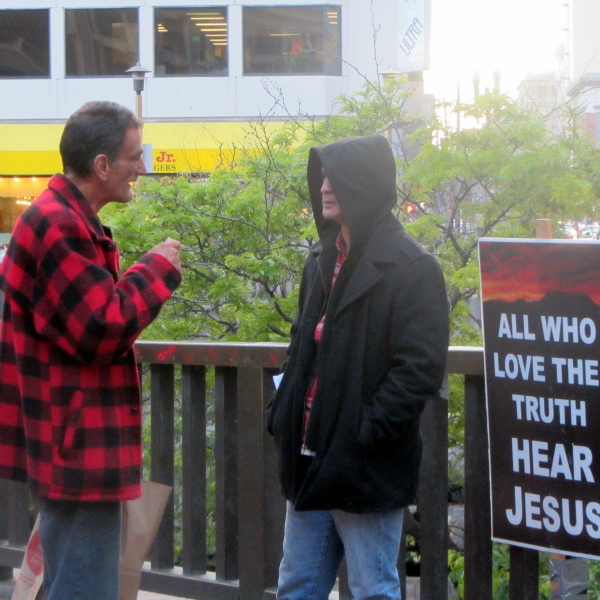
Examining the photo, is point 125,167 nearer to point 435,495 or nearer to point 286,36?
point 435,495

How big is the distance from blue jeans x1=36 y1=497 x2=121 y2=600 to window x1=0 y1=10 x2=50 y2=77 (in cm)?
2357

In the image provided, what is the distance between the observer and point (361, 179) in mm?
2732

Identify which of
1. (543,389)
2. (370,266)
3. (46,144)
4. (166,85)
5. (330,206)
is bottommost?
(543,389)

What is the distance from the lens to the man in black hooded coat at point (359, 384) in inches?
101

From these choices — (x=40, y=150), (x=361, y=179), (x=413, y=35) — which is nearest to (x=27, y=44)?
(x=40, y=150)

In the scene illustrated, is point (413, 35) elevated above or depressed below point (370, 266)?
above

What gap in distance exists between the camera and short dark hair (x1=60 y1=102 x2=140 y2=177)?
250 centimetres

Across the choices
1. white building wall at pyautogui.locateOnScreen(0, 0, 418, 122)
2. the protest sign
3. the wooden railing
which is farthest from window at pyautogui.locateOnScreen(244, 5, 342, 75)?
the protest sign

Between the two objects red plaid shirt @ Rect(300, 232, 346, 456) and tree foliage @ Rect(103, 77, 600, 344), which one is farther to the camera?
tree foliage @ Rect(103, 77, 600, 344)

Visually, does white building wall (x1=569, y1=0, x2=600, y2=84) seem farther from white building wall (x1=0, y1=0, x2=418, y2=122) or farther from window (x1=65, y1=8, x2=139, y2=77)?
window (x1=65, y1=8, x2=139, y2=77)

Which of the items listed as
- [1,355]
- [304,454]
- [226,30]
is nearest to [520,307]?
[304,454]

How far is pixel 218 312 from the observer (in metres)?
6.68

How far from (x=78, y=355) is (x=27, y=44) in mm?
24114

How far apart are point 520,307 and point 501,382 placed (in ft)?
0.90
